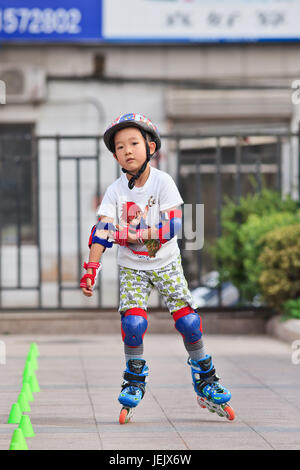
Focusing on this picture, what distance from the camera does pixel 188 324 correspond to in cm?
498

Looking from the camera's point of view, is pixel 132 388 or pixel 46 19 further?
pixel 46 19

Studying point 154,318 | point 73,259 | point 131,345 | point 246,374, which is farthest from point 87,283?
point 73,259

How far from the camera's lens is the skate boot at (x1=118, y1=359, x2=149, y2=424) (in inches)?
192

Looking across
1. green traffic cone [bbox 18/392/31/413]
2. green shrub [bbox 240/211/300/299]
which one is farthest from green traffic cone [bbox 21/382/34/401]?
green shrub [bbox 240/211/300/299]

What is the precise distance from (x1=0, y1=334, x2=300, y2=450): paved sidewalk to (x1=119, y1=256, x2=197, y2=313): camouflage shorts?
626 millimetres

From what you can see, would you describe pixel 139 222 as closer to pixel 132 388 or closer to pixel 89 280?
pixel 89 280

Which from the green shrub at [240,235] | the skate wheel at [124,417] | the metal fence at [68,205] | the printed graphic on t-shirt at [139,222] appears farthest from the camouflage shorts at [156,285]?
the metal fence at [68,205]

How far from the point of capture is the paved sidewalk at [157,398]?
14.6 ft

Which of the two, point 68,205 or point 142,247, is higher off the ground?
point 142,247

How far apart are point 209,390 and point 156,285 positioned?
24.7 inches

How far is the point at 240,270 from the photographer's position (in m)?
9.52

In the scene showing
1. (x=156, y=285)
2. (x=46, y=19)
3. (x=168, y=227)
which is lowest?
(x=156, y=285)

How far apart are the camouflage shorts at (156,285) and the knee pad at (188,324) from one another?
1.2 inches

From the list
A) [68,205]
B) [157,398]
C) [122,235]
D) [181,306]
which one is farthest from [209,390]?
[68,205]
